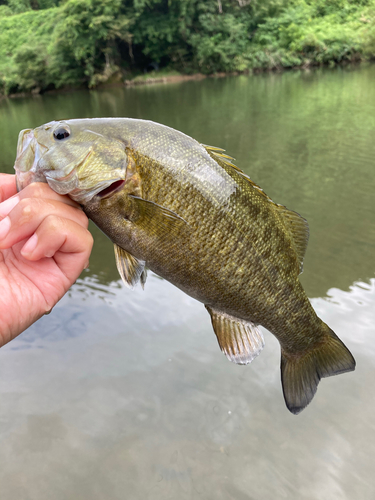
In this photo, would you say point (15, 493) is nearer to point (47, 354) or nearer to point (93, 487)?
point (93, 487)

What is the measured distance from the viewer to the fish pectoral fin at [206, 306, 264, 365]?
6.35 ft

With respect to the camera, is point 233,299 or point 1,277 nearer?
point 1,277

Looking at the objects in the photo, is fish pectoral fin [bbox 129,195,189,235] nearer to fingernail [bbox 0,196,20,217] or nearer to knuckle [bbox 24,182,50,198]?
knuckle [bbox 24,182,50,198]

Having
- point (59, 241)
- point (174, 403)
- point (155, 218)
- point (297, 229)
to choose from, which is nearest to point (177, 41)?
point (174, 403)

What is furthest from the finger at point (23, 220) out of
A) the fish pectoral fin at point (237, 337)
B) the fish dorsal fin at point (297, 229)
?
the fish dorsal fin at point (297, 229)

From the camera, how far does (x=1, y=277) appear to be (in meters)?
1.56

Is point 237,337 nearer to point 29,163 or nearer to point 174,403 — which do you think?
point 29,163

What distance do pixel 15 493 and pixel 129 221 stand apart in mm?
2423

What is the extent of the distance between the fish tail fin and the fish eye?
5.20 ft

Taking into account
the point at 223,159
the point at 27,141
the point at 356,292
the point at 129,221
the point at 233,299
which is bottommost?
the point at 356,292

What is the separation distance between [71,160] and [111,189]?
0.67 feet

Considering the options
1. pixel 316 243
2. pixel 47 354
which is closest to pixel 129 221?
pixel 47 354

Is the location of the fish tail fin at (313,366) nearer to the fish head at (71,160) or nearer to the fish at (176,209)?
the fish at (176,209)

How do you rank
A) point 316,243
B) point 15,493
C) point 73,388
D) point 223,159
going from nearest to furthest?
point 223,159 → point 15,493 → point 73,388 → point 316,243
